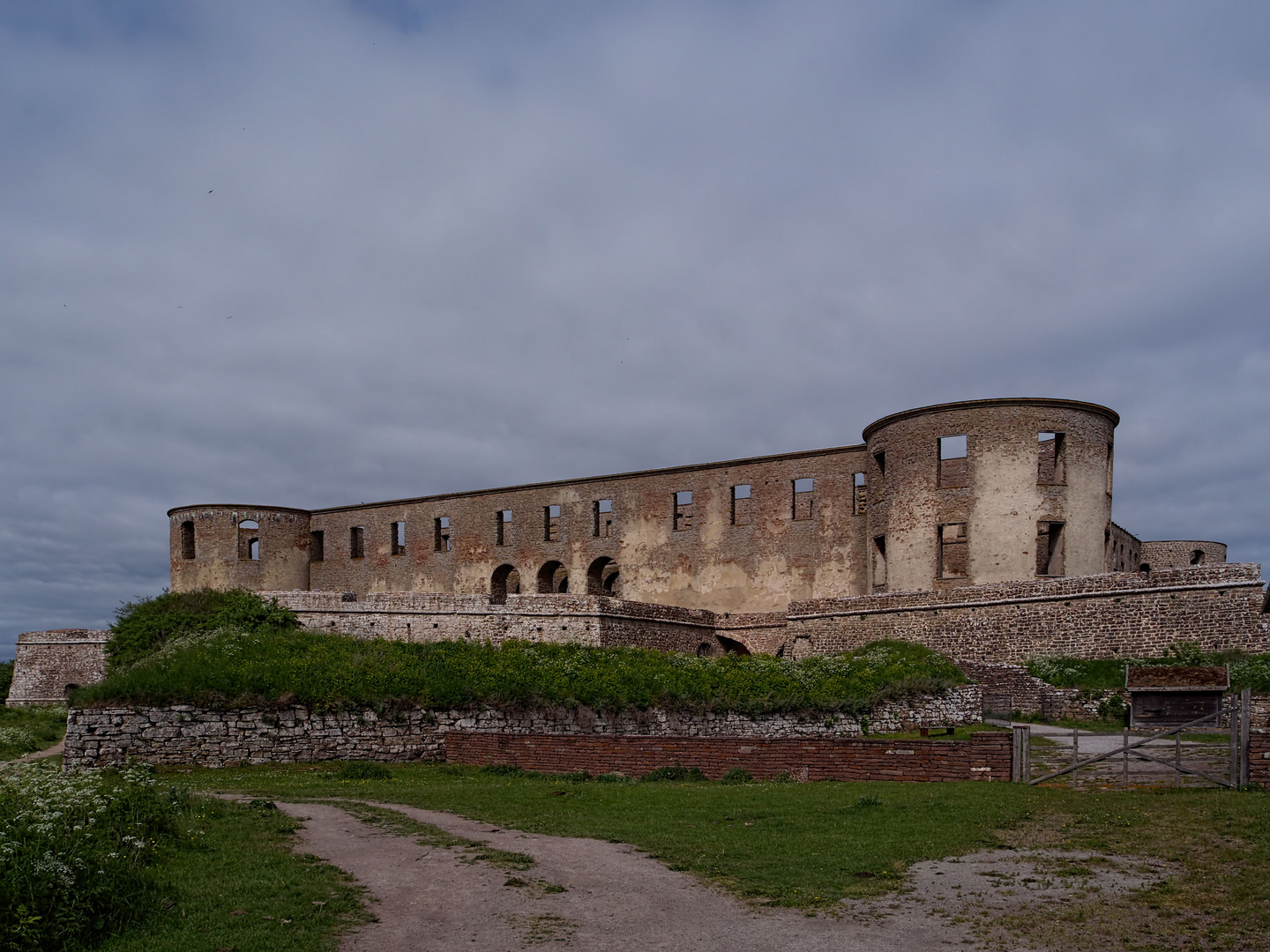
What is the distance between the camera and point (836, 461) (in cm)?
3462

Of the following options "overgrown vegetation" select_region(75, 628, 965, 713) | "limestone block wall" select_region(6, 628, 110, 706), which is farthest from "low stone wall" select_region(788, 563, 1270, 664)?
"limestone block wall" select_region(6, 628, 110, 706)

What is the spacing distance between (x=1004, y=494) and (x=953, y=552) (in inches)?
149

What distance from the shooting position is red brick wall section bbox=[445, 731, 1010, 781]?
47.7ft

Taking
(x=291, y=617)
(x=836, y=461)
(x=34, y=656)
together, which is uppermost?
(x=836, y=461)

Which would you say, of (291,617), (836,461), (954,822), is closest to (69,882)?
(954,822)

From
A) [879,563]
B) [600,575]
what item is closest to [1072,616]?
[879,563]

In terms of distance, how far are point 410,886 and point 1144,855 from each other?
649 centimetres

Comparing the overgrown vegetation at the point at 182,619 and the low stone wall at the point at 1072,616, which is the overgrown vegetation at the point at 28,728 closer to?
the overgrown vegetation at the point at 182,619

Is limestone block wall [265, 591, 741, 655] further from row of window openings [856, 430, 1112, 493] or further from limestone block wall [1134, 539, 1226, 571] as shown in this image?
limestone block wall [1134, 539, 1226, 571]

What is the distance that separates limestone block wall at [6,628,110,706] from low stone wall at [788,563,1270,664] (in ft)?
91.0

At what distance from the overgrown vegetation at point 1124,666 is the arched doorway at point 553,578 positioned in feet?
62.9

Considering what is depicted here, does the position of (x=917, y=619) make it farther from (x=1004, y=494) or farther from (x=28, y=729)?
(x=28, y=729)

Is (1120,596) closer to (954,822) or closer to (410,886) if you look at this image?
(954,822)

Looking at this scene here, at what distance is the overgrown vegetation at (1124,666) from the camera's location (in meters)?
22.7
